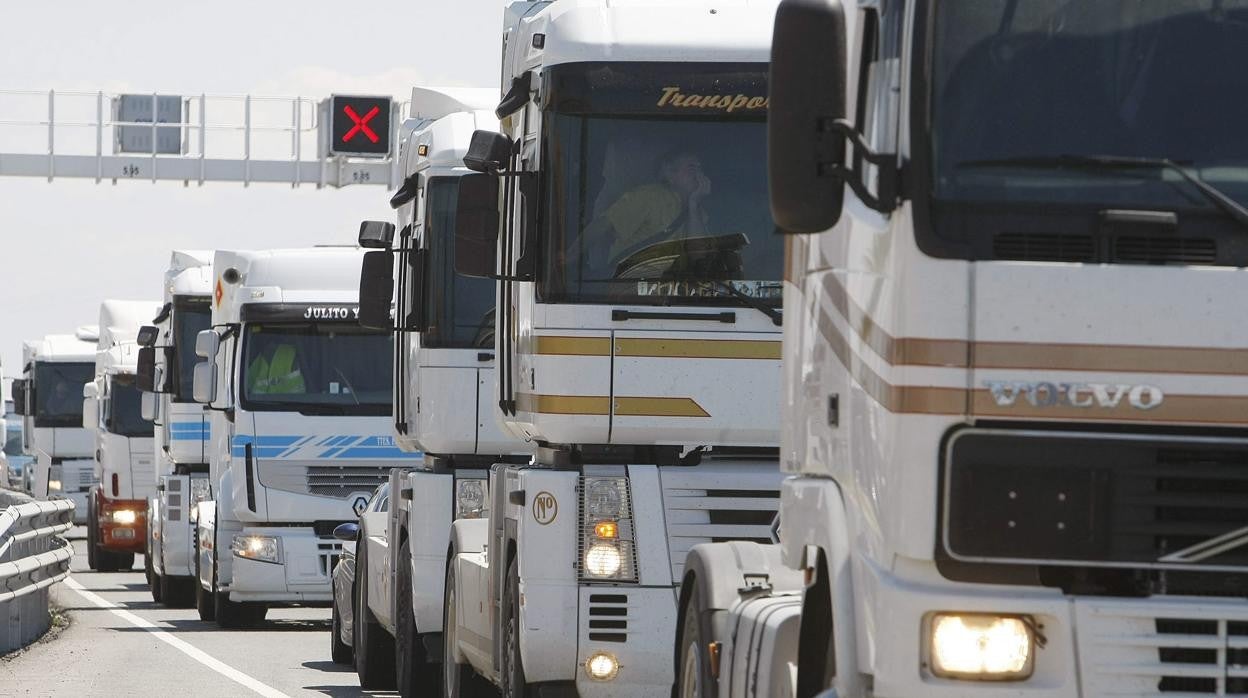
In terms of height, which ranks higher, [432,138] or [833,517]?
[432,138]

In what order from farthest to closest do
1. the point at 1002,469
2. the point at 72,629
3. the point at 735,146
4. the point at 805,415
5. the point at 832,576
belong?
the point at 72,629, the point at 735,146, the point at 805,415, the point at 832,576, the point at 1002,469

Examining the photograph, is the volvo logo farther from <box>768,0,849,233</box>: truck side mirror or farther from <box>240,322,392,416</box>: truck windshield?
<box>240,322,392,416</box>: truck windshield

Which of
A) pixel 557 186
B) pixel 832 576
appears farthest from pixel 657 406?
pixel 832 576

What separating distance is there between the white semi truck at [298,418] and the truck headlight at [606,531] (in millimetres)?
11179

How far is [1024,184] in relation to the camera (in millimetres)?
6352

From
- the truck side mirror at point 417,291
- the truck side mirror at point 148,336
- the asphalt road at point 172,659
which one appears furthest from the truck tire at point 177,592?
the truck side mirror at point 417,291

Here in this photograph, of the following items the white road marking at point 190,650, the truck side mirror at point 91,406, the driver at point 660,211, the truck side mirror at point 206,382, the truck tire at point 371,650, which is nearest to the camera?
the driver at point 660,211

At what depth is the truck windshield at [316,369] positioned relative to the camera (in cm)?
2225

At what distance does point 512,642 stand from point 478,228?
1.88 meters

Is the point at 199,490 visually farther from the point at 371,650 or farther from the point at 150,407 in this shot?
the point at 371,650

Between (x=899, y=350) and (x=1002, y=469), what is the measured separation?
0.41 m

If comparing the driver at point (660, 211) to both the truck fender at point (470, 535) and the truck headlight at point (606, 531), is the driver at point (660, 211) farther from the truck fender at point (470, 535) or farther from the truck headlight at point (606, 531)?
the truck fender at point (470, 535)

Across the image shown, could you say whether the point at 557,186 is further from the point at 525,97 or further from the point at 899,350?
the point at 899,350

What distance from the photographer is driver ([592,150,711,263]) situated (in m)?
11.1
